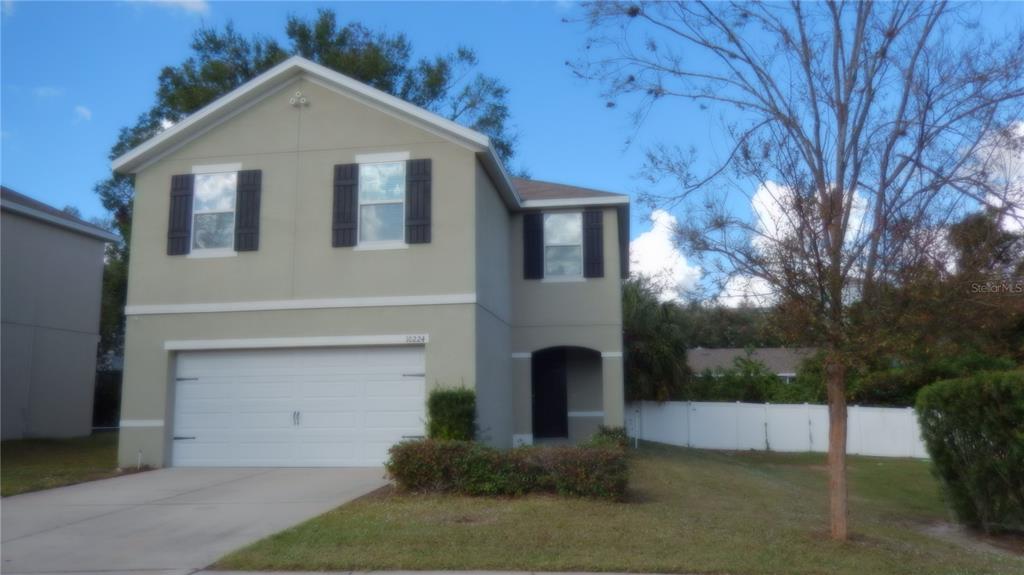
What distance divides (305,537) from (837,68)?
8.25m

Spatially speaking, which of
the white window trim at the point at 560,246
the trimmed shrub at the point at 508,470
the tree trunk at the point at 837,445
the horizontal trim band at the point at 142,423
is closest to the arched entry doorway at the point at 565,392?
the white window trim at the point at 560,246

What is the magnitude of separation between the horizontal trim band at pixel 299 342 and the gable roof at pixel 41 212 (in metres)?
7.19

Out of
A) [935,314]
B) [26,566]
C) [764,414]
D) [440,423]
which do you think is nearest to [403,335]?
[440,423]

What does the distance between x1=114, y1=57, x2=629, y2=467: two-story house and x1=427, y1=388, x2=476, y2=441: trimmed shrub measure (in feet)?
1.87

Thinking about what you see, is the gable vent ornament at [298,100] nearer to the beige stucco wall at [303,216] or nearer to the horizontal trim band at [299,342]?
the beige stucco wall at [303,216]

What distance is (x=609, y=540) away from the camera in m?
9.17

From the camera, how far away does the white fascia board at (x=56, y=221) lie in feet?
66.3

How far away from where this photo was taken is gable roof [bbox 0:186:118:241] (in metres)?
20.3

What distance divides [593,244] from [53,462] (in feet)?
38.2

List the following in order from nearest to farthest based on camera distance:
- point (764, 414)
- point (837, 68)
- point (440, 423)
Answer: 1. point (837, 68)
2. point (440, 423)
3. point (764, 414)

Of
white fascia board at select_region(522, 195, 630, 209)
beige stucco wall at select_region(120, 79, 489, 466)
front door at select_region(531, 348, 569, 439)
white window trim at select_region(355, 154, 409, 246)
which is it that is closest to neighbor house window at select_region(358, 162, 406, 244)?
white window trim at select_region(355, 154, 409, 246)

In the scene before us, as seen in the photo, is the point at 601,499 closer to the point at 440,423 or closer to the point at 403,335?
the point at 440,423

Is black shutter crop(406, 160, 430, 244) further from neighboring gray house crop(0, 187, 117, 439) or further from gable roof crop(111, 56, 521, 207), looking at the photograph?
neighboring gray house crop(0, 187, 117, 439)

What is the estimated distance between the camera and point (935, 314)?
916 cm
